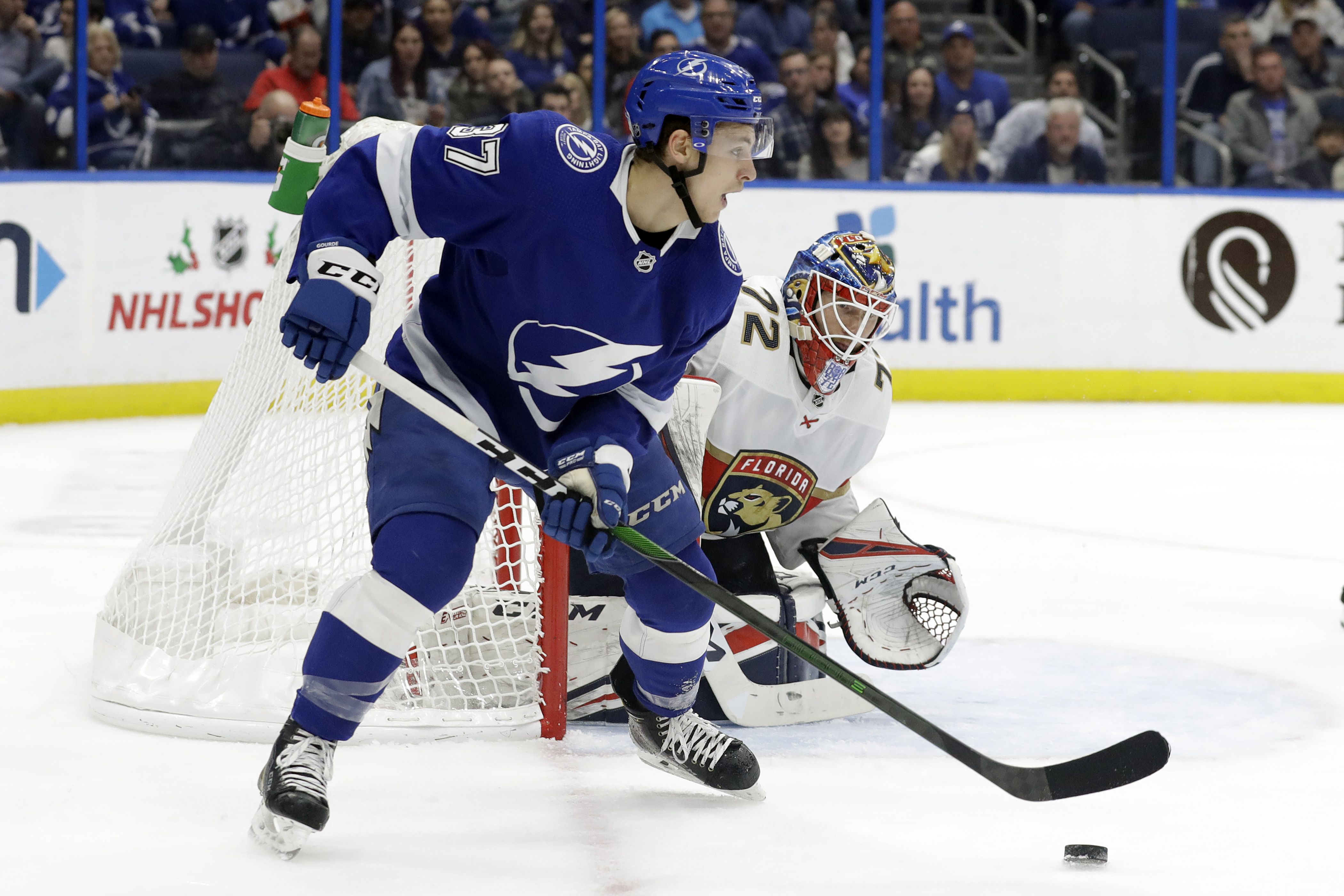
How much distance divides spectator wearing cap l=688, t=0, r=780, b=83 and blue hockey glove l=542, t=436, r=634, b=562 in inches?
219

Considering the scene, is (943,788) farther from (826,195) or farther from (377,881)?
(826,195)

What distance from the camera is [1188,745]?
8.72 feet

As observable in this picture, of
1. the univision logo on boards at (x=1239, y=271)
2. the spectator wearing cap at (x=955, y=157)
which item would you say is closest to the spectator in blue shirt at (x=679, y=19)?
the spectator wearing cap at (x=955, y=157)

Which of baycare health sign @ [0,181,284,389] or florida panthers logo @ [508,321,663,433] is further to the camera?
baycare health sign @ [0,181,284,389]

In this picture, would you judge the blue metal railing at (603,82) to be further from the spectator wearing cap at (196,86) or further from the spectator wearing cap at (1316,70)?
the spectator wearing cap at (1316,70)

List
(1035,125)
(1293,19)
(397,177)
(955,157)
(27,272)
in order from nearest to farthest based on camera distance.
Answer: (397,177), (27,272), (955,157), (1035,125), (1293,19)

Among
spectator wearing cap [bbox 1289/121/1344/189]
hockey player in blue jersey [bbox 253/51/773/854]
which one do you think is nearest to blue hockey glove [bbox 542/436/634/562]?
hockey player in blue jersey [bbox 253/51/773/854]

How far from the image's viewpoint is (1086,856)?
2143 millimetres

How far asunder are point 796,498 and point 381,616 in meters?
0.93

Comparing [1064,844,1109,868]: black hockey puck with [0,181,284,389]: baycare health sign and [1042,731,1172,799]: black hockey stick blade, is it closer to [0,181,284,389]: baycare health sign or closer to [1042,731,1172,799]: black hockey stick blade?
[1042,731,1172,799]: black hockey stick blade

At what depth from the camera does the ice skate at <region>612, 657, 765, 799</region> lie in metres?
2.35

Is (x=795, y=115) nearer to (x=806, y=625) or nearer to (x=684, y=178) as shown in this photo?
(x=806, y=625)

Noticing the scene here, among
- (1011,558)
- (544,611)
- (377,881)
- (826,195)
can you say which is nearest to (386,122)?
(544,611)

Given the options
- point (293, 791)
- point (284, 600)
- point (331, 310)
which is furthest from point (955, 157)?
point (293, 791)
